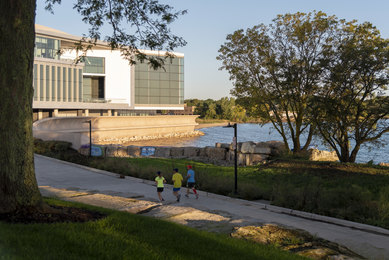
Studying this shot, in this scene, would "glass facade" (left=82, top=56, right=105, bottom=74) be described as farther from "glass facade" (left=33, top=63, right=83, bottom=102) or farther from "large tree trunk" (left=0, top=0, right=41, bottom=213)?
"large tree trunk" (left=0, top=0, right=41, bottom=213)

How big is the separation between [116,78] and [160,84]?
487 inches

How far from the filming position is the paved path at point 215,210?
383 inches

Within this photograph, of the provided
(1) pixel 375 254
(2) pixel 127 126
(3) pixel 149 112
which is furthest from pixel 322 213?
(3) pixel 149 112

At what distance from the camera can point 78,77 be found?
72312 mm

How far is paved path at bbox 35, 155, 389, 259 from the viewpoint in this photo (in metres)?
9.73

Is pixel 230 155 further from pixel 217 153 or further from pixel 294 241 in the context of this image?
pixel 294 241

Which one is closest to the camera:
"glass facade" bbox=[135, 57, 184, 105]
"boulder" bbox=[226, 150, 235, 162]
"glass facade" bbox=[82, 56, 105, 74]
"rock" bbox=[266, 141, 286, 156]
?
"rock" bbox=[266, 141, 286, 156]

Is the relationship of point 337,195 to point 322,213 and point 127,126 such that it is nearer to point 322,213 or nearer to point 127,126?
point 322,213

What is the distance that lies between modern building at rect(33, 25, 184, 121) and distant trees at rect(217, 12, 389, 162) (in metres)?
34.2

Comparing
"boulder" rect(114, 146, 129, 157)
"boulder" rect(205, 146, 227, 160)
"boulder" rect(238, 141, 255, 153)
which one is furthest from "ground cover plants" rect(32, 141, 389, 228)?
"boulder" rect(114, 146, 129, 157)

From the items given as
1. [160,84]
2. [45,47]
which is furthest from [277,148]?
[160,84]

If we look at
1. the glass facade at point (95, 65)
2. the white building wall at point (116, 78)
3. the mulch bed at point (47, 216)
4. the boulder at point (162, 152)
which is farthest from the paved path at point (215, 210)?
the white building wall at point (116, 78)

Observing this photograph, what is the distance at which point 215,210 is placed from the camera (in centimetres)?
1177

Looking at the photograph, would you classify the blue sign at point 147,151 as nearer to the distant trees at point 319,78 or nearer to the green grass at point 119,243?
the distant trees at point 319,78
